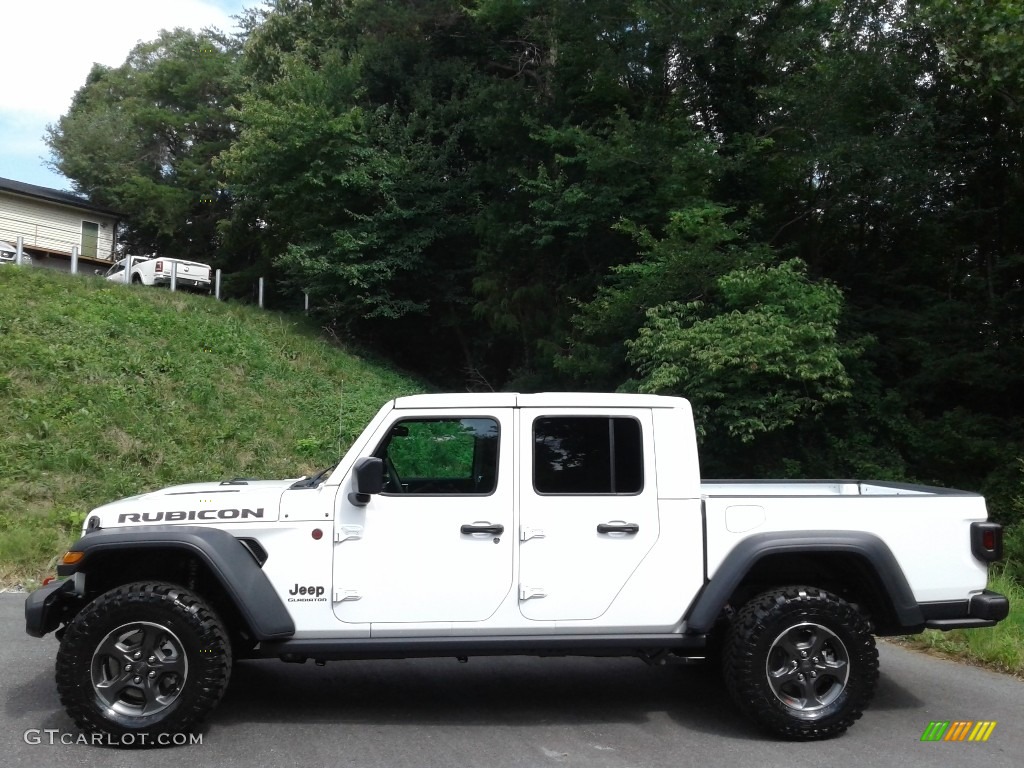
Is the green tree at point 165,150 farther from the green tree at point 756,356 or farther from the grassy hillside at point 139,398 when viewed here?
the green tree at point 756,356

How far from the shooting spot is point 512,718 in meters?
5.42

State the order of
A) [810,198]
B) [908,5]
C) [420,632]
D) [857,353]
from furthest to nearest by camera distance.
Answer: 1. [810,198]
2. [908,5]
3. [857,353]
4. [420,632]

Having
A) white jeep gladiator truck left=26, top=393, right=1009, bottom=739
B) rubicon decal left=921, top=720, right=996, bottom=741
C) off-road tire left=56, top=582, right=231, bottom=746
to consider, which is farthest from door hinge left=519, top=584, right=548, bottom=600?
rubicon decal left=921, top=720, right=996, bottom=741

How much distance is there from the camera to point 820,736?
16.7 feet

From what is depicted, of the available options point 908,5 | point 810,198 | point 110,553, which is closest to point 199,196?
point 810,198

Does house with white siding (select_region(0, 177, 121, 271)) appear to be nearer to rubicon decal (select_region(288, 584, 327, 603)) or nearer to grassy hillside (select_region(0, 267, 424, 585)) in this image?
grassy hillside (select_region(0, 267, 424, 585))

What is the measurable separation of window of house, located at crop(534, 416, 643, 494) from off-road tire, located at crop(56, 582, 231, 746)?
2020mm

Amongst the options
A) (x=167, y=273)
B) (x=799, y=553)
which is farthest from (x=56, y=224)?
(x=799, y=553)

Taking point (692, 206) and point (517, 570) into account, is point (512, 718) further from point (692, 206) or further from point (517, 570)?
point (692, 206)

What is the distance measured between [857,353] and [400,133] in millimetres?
14239

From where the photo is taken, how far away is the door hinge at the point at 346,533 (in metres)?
5.09

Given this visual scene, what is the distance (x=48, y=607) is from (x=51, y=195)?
1384 inches

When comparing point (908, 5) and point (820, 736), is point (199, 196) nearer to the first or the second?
point (908, 5)

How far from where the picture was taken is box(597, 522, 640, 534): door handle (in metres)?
5.14
